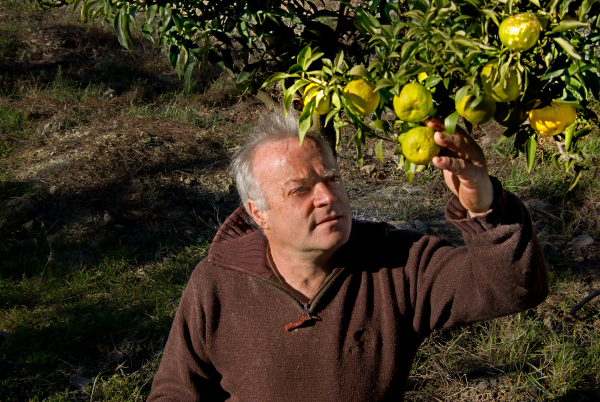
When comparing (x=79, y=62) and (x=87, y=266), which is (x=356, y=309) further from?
(x=79, y=62)

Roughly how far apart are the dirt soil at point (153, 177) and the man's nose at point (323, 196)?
1.55 m

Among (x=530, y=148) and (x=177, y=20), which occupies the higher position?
(x=177, y=20)

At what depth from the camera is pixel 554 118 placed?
0.96 m

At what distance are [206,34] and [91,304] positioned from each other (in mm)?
2381

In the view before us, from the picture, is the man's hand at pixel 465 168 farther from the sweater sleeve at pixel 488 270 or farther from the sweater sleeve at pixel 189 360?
the sweater sleeve at pixel 189 360

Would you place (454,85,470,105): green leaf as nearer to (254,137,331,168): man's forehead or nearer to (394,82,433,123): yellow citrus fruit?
(394,82,433,123): yellow citrus fruit

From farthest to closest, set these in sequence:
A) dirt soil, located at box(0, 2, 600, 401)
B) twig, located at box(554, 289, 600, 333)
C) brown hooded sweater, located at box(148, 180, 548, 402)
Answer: dirt soil, located at box(0, 2, 600, 401) → twig, located at box(554, 289, 600, 333) → brown hooded sweater, located at box(148, 180, 548, 402)

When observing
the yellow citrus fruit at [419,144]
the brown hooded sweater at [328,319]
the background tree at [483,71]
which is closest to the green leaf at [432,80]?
the background tree at [483,71]

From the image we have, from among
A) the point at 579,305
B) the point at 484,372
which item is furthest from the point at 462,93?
the point at 579,305

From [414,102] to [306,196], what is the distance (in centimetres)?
72

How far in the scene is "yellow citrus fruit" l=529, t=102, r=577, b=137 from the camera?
96cm

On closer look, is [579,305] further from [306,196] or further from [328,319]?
[306,196]

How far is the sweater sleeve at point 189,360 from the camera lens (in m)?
1.79

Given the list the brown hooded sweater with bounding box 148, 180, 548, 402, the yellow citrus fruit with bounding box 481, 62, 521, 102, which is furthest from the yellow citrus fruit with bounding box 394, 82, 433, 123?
the brown hooded sweater with bounding box 148, 180, 548, 402
